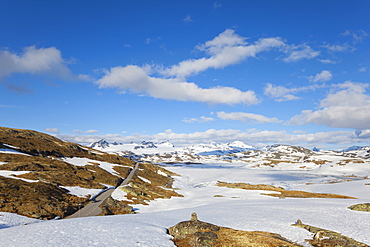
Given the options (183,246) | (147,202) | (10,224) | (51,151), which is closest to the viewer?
(183,246)

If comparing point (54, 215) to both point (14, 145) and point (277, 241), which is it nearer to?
point (277, 241)

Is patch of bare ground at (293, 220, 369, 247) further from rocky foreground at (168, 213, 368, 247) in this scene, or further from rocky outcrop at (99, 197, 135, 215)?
rocky outcrop at (99, 197, 135, 215)

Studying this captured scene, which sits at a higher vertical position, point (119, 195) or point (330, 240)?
point (330, 240)

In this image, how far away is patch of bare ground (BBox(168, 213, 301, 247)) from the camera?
2148cm

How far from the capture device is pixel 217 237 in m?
23.1

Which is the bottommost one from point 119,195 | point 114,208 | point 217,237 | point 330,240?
point 119,195

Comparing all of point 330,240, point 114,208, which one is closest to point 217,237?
point 330,240

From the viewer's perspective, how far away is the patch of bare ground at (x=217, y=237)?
846 inches

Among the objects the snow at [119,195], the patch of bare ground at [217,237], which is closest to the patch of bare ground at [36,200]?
the snow at [119,195]

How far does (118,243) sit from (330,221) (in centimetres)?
2973

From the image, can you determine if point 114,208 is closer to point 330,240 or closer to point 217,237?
point 217,237

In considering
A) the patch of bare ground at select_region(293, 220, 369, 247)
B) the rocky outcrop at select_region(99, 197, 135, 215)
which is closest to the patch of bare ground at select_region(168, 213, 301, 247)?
the patch of bare ground at select_region(293, 220, 369, 247)

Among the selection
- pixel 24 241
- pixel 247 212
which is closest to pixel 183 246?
pixel 24 241

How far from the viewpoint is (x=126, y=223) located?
86.9ft
